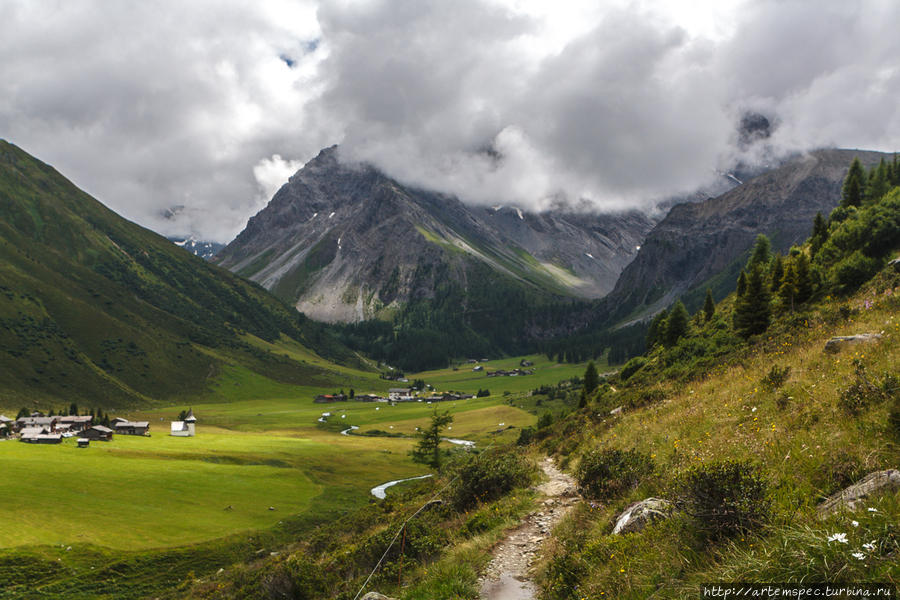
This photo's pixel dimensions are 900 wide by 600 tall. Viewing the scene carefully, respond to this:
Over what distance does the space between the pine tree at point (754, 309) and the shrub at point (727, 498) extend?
148 ft

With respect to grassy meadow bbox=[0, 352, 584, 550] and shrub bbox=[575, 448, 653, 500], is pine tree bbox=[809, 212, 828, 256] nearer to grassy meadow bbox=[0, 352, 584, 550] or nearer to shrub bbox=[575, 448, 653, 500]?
shrub bbox=[575, 448, 653, 500]

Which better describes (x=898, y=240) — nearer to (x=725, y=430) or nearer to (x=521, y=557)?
(x=725, y=430)

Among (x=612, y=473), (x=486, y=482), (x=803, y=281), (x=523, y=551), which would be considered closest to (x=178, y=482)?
(x=486, y=482)

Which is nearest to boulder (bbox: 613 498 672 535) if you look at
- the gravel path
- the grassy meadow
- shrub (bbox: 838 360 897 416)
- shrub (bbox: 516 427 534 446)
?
the gravel path

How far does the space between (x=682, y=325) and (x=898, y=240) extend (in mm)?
30831

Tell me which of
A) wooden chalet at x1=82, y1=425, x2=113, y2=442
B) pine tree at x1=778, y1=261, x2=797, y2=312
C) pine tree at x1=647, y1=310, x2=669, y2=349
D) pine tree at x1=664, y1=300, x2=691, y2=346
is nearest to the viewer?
pine tree at x1=778, y1=261, x2=797, y2=312

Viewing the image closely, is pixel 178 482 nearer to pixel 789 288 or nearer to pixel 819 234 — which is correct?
pixel 789 288

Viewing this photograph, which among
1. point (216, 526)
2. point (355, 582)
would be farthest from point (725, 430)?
point (216, 526)

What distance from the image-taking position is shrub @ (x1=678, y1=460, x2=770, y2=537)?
25.7 ft

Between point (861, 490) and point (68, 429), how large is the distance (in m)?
143

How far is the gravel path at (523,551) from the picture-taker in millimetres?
10973

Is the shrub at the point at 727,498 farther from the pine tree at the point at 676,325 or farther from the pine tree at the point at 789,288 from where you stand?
the pine tree at the point at 676,325

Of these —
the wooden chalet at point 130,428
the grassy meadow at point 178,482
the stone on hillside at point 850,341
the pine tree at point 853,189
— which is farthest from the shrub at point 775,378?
the wooden chalet at point 130,428

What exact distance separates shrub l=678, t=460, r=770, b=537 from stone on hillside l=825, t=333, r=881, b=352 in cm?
1174
